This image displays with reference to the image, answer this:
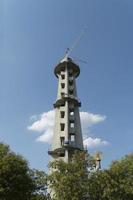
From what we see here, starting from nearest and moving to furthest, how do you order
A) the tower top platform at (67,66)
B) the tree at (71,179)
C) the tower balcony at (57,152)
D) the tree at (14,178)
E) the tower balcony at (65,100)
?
the tree at (14,178) < the tree at (71,179) < the tower balcony at (57,152) < the tower balcony at (65,100) < the tower top platform at (67,66)

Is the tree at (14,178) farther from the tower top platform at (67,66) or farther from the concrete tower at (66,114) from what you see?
the tower top platform at (67,66)

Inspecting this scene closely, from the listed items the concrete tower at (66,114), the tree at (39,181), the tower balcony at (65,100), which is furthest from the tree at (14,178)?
the tower balcony at (65,100)

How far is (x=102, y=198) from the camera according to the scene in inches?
2057

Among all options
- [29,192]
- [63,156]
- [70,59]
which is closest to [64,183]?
[29,192]

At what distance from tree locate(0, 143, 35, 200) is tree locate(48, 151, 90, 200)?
3.26m

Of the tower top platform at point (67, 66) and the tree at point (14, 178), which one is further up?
the tower top platform at point (67, 66)

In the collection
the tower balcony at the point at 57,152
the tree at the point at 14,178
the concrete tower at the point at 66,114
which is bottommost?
the tree at the point at 14,178

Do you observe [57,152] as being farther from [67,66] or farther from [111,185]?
[111,185]

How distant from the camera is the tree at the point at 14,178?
159 feet

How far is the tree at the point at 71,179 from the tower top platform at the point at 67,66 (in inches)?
1825

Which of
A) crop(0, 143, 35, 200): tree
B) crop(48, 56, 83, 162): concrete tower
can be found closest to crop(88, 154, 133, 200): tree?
crop(0, 143, 35, 200): tree

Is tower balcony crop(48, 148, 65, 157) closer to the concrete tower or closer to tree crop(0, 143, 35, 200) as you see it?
the concrete tower

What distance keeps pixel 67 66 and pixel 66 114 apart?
14.6 m

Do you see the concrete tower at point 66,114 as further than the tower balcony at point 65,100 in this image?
No
